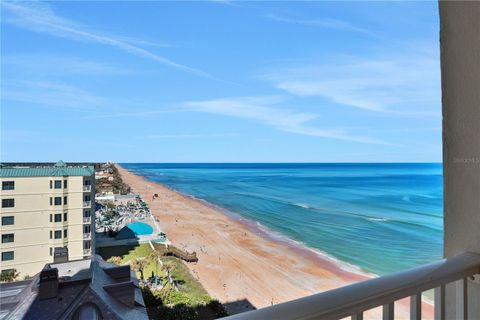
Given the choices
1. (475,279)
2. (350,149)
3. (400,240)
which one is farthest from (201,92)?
(350,149)

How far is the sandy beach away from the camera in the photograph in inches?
161

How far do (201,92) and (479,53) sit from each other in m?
2.74

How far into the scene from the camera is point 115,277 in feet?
3.86

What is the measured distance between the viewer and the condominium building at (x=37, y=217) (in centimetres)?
115

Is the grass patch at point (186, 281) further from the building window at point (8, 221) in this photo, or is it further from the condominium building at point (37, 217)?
the building window at point (8, 221)

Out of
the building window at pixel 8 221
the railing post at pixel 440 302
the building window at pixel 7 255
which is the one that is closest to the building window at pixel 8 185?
the building window at pixel 8 221

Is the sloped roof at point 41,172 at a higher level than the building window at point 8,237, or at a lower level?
higher

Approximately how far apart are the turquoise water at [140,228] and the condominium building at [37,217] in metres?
0.71

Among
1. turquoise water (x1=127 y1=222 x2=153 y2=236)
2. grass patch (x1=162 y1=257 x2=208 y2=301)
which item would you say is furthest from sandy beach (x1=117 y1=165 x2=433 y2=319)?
turquoise water (x1=127 y1=222 x2=153 y2=236)

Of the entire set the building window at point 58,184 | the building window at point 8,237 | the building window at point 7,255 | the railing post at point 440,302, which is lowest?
the building window at point 7,255

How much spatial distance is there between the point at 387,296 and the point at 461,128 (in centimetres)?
55

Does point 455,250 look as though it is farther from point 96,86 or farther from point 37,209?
point 96,86

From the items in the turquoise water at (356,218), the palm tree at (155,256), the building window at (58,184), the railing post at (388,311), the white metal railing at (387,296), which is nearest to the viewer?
the white metal railing at (387,296)

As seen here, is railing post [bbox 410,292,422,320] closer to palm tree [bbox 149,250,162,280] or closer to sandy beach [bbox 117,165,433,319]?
palm tree [bbox 149,250,162,280]
